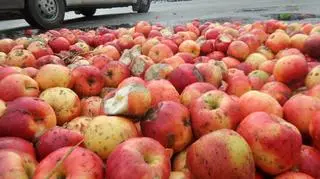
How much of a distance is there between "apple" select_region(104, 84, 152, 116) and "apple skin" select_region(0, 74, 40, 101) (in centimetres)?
67

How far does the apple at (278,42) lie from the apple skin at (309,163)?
1837 mm

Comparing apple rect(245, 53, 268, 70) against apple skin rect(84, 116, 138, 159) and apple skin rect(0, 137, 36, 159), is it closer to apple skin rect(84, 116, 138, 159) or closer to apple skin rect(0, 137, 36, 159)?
apple skin rect(84, 116, 138, 159)

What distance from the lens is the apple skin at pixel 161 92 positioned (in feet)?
6.80

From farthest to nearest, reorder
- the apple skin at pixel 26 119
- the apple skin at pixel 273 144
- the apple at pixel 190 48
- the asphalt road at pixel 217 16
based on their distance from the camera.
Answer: the asphalt road at pixel 217 16 → the apple at pixel 190 48 → the apple skin at pixel 26 119 → the apple skin at pixel 273 144

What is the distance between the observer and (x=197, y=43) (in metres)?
3.78

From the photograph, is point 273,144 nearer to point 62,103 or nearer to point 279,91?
point 279,91

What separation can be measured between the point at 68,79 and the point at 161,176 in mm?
1300

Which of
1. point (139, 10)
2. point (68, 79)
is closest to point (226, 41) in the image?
point (68, 79)

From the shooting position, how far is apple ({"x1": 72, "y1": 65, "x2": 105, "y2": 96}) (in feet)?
8.57

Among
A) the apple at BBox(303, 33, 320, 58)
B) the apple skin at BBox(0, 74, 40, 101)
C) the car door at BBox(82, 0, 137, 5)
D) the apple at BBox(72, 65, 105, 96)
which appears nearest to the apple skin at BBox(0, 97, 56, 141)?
the apple skin at BBox(0, 74, 40, 101)

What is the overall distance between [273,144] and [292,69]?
39.3 inches

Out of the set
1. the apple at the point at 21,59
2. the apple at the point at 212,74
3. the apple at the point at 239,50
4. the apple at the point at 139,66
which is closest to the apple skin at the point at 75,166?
the apple at the point at 212,74

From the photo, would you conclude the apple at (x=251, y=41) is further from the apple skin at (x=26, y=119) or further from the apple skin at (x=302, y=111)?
the apple skin at (x=26, y=119)

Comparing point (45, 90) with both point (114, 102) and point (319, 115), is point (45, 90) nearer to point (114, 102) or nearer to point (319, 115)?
point (114, 102)
